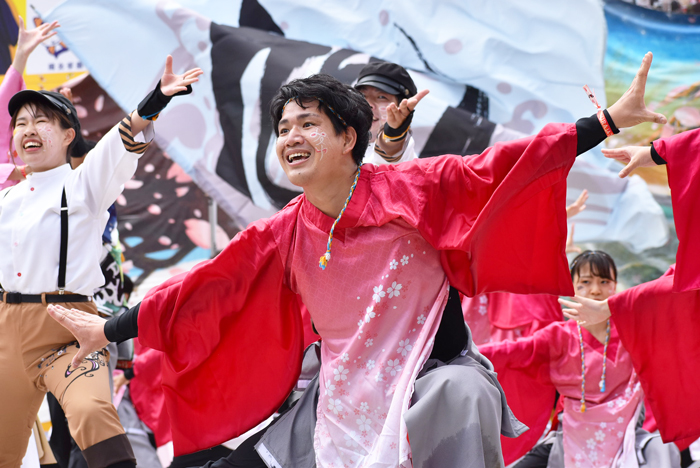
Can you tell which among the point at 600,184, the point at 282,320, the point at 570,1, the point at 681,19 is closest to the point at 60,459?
the point at 282,320

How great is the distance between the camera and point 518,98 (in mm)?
5254

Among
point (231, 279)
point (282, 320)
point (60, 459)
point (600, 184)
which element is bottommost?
point (60, 459)

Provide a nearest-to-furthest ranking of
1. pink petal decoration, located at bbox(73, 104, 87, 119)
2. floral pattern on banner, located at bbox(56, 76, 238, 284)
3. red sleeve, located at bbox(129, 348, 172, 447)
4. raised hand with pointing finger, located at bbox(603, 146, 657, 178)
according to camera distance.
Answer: raised hand with pointing finger, located at bbox(603, 146, 657, 178) → red sleeve, located at bbox(129, 348, 172, 447) → floral pattern on banner, located at bbox(56, 76, 238, 284) → pink petal decoration, located at bbox(73, 104, 87, 119)

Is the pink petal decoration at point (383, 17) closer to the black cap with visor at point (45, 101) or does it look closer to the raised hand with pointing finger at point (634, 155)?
the black cap with visor at point (45, 101)

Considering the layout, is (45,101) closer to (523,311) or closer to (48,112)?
(48,112)

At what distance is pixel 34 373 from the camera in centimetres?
239

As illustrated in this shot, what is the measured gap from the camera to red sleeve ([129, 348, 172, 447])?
397 cm

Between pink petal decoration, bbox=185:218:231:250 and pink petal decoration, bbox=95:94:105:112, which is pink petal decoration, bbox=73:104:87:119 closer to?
pink petal decoration, bbox=95:94:105:112

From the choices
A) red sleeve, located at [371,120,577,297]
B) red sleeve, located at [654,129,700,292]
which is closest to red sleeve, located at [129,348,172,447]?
red sleeve, located at [371,120,577,297]

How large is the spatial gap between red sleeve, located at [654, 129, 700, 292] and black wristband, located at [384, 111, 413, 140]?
39.2 inches

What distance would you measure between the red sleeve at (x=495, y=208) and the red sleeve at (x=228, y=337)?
0.42 m

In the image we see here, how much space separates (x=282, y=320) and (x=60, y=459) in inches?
71.6

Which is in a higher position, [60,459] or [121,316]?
[121,316]

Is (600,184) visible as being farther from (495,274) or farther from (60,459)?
(60,459)
